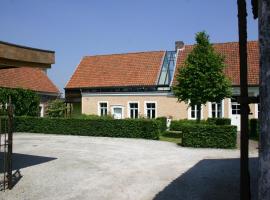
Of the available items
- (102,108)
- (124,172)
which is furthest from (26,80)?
(124,172)

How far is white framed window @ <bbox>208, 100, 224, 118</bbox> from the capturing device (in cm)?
3095

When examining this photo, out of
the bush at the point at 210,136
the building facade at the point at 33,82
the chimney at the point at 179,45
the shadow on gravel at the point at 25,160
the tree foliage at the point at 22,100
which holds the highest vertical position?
the chimney at the point at 179,45

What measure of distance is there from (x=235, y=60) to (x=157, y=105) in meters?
7.78

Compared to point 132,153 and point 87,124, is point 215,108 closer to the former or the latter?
point 87,124

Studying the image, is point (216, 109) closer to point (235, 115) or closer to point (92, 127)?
point (235, 115)

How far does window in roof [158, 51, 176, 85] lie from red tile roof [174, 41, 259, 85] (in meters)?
0.77

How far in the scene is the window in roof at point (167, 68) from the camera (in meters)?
34.0

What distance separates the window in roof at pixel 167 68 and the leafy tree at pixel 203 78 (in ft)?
28.2

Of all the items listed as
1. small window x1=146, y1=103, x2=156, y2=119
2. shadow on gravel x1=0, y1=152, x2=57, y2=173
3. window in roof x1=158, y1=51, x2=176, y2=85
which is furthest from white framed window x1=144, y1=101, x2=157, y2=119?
shadow on gravel x1=0, y1=152, x2=57, y2=173

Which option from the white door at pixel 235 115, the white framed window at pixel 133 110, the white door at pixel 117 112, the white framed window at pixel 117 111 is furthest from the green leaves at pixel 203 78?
the white door at pixel 117 112

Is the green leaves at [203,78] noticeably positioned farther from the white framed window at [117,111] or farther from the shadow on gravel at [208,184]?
the shadow on gravel at [208,184]

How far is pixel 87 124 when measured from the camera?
25.3 meters

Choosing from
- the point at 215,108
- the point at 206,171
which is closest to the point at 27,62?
the point at 206,171

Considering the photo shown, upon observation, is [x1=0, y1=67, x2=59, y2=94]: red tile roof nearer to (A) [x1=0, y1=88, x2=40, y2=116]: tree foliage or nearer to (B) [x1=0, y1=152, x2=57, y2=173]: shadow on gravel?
(A) [x1=0, y1=88, x2=40, y2=116]: tree foliage
